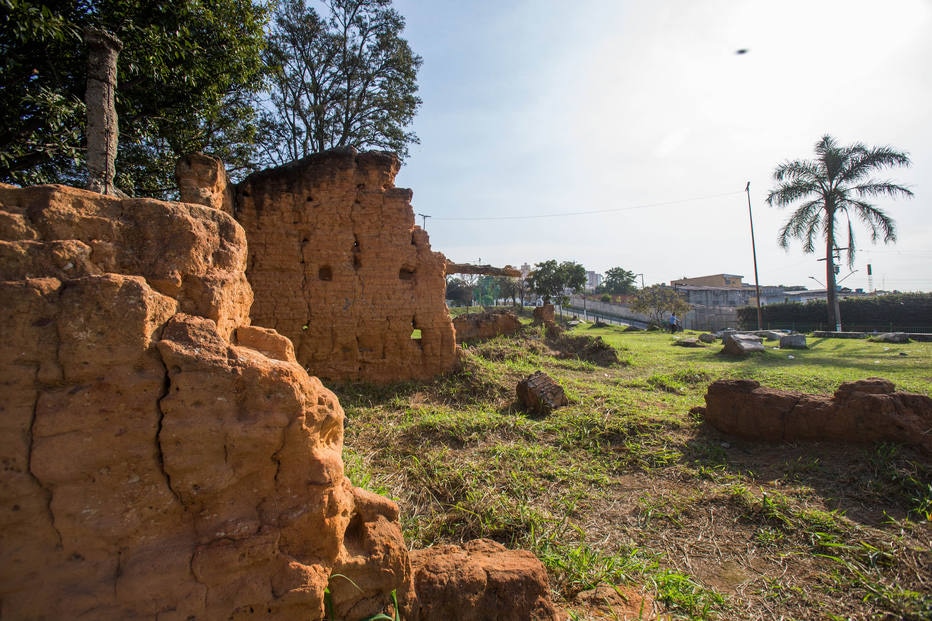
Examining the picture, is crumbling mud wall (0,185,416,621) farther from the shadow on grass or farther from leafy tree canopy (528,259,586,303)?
leafy tree canopy (528,259,586,303)

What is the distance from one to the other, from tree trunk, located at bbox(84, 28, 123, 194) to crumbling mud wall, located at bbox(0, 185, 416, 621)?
3.40 metres

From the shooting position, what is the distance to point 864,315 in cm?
2203

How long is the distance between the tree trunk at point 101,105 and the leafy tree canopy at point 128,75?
3.44 ft

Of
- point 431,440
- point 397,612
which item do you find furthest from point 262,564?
point 431,440

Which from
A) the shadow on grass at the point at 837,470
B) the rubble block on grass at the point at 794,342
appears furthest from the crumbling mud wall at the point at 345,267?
the rubble block on grass at the point at 794,342

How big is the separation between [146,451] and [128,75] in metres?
7.51

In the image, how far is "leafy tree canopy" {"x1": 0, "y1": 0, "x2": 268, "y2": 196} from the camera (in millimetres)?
5406

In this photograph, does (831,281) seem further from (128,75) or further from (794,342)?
(128,75)

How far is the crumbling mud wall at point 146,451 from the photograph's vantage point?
4.84 ft

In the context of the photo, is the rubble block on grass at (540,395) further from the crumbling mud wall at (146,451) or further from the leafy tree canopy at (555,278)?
the leafy tree canopy at (555,278)

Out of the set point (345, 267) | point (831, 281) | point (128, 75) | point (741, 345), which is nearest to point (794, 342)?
point (741, 345)

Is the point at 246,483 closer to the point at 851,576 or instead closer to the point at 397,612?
the point at 397,612

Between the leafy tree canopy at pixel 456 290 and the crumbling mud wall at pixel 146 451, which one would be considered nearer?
the crumbling mud wall at pixel 146 451

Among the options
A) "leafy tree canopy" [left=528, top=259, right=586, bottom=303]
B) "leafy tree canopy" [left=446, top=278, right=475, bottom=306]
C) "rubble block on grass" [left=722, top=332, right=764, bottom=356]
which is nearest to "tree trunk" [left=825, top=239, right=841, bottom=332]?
"rubble block on grass" [left=722, top=332, right=764, bottom=356]
